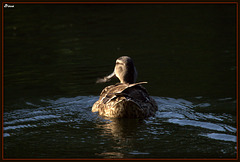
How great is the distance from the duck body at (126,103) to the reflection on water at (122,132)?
0.16 meters

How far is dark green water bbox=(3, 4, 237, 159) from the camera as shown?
23.7ft

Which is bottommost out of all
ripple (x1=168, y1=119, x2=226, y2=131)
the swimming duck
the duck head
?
ripple (x1=168, y1=119, x2=226, y2=131)

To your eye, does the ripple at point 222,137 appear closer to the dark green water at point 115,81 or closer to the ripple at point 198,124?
the dark green water at point 115,81

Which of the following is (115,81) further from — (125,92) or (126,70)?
(125,92)

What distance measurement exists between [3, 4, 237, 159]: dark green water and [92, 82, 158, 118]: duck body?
0.17m

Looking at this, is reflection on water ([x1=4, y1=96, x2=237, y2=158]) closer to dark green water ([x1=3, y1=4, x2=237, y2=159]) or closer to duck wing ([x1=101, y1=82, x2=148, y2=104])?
dark green water ([x1=3, y1=4, x2=237, y2=159])

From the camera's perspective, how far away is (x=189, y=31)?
56.4 feet

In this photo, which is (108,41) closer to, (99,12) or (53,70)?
(53,70)

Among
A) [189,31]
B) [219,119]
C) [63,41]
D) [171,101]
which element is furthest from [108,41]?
[219,119]

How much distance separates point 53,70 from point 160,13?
875 cm

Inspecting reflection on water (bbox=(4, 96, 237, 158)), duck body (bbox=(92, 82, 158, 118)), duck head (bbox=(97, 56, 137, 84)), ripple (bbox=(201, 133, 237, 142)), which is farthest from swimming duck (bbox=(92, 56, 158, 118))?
ripple (bbox=(201, 133, 237, 142))

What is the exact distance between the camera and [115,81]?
41.0 feet

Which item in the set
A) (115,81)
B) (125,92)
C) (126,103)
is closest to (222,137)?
(126,103)

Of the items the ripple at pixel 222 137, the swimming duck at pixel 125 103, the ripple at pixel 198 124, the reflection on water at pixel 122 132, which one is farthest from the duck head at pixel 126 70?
the ripple at pixel 222 137
